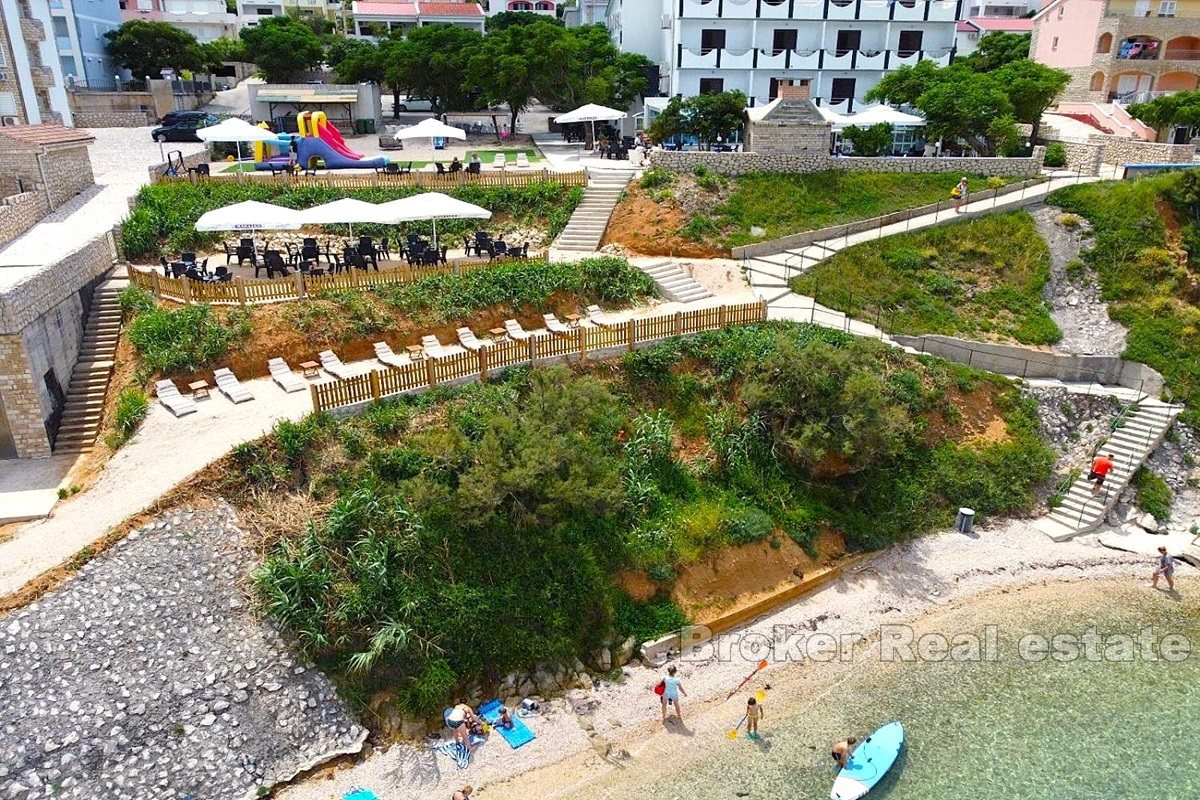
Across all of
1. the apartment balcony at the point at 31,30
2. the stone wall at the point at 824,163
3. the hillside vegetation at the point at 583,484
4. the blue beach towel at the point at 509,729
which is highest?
the apartment balcony at the point at 31,30

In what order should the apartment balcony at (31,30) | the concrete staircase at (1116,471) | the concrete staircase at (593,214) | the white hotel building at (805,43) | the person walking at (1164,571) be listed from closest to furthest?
the person walking at (1164,571), the concrete staircase at (1116,471), the concrete staircase at (593,214), the apartment balcony at (31,30), the white hotel building at (805,43)

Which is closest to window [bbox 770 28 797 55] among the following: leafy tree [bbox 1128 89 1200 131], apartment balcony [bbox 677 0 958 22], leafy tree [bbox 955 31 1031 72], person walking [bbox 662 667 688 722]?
apartment balcony [bbox 677 0 958 22]

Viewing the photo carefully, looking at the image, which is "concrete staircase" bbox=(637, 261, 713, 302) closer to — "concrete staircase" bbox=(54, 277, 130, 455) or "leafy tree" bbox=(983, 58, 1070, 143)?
"concrete staircase" bbox=(54, 277, 130, 455)

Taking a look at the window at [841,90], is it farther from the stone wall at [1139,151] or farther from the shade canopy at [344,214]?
the shade canopy at [344,214]

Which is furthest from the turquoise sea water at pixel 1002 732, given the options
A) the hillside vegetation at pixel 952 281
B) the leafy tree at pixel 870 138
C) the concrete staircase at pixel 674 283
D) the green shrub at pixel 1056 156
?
the green shrub at pixel 1056 156

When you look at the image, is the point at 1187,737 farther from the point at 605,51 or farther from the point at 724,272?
the point at 605,51
